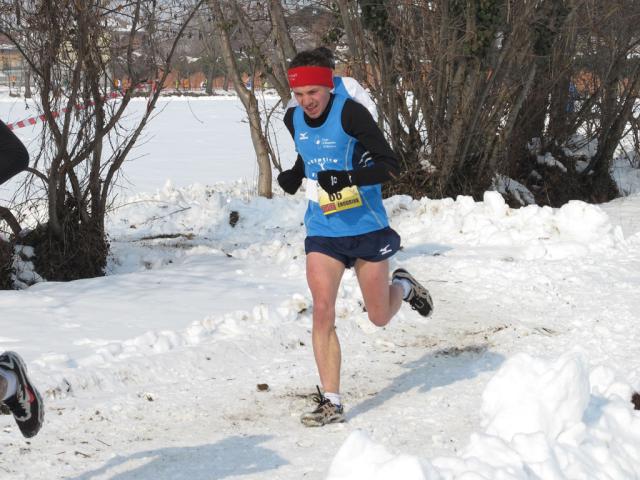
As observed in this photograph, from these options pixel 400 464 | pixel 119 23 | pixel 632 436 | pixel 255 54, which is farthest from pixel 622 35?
pixel 400 464

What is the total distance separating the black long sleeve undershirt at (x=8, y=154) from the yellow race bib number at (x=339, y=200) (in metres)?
1.71

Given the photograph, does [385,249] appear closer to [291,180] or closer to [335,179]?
[335,179]

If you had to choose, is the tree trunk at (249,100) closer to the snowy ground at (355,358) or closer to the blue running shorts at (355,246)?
the snowy ground at (355,358)

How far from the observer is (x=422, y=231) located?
32.6 ft

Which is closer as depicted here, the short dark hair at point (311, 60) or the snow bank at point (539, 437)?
the snow bank at point (539, 437)

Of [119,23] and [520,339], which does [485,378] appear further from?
[119,23]

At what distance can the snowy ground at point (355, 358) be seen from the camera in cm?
408

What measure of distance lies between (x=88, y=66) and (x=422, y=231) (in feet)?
12.4

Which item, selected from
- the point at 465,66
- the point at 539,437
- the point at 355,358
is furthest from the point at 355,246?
the point at 465,66

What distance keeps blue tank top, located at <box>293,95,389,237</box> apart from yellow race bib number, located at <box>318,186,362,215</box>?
0.07 metres

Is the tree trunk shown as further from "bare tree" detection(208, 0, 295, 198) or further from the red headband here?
the red headband

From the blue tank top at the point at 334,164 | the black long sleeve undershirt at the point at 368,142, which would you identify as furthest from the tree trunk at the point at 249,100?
the black long sleeve undershirt at the point at 368,142

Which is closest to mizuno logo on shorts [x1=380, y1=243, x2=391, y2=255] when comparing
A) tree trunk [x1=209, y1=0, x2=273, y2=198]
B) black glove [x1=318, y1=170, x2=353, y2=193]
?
black glove [x1=318, y1=170, x2=353, y2=193]

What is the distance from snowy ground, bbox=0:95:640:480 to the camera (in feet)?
13.4
